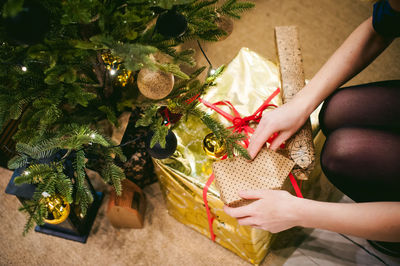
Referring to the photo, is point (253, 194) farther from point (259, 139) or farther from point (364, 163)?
point (364, 163)

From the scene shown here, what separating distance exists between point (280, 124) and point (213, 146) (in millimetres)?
222

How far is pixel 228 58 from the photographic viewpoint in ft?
5.39

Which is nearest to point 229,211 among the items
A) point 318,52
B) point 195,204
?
point 195,204

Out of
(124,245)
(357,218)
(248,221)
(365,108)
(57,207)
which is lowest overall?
(124,245)

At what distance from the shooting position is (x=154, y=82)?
72 cm

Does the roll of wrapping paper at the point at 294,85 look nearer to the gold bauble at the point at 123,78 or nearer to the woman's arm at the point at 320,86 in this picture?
the woman's arm at the point at 320,86

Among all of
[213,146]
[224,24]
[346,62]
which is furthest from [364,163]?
[224,24]

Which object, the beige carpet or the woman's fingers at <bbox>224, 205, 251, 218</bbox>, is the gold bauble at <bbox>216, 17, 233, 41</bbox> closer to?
the woman's fingers at <bbox>224, 205, 251, 218</bbox>

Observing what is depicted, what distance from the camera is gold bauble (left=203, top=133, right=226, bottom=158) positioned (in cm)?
87

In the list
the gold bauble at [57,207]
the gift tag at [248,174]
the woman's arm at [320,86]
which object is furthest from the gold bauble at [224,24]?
the gold bauble at [57,207]

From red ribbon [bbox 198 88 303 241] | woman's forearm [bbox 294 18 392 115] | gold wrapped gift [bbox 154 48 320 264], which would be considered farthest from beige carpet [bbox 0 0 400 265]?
woman's forearm [bbox 294 18 392 115]

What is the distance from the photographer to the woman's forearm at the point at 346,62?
817 millimetres

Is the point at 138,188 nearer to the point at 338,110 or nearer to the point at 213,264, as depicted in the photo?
the point at 213,264

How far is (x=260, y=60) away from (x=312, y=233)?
0.78 meters
